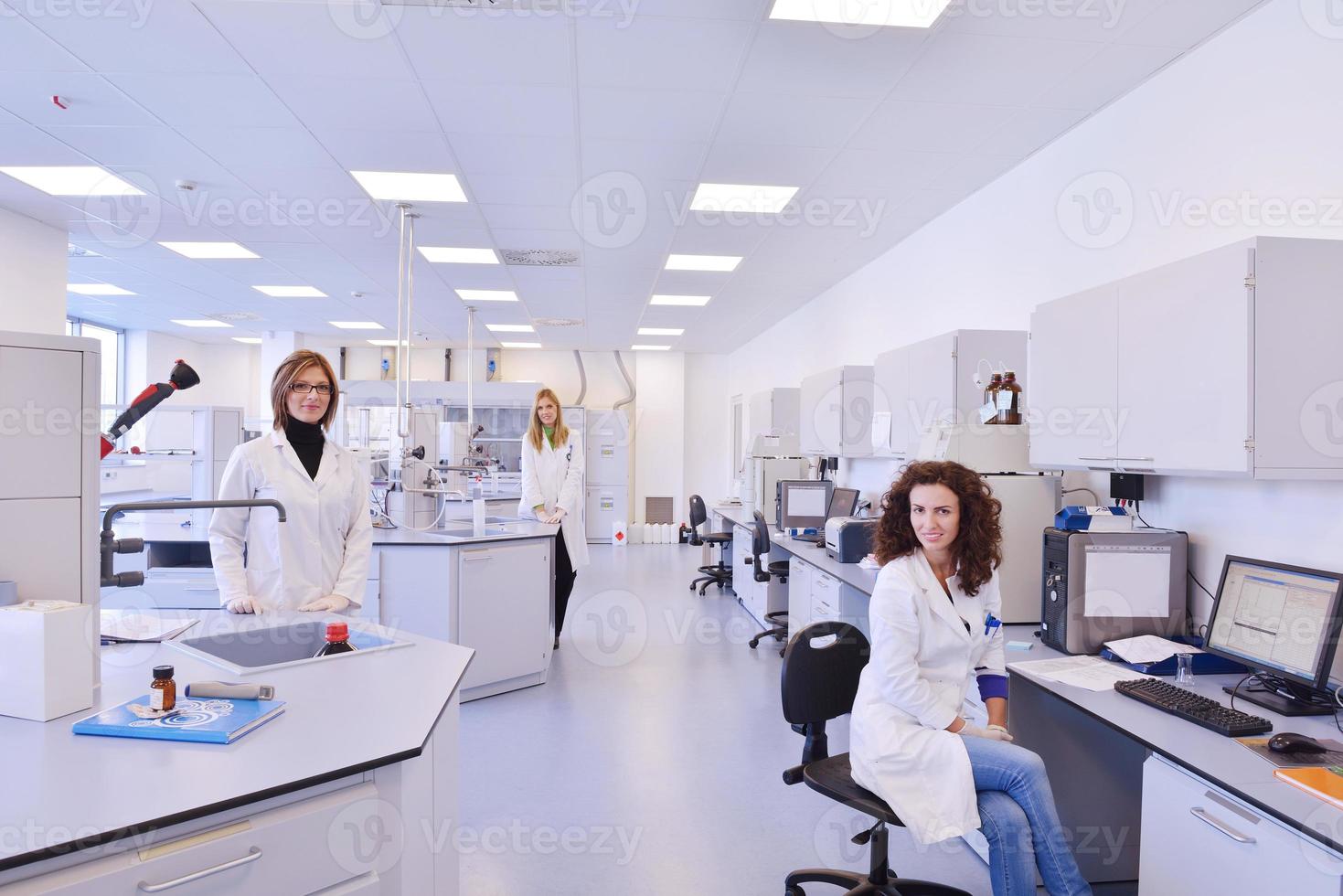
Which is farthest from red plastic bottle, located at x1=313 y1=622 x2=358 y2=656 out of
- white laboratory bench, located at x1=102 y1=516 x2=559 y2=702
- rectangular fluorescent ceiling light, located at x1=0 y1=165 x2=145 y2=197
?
rectangular fluorescent ceiling light, located at x1=0 y1=165 x2=145 y2=197

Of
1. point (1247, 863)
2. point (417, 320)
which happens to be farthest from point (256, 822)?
point (417, 320)

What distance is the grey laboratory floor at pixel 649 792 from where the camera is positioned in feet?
7.48

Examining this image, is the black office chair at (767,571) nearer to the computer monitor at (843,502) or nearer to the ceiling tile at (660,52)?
the computer monitor at (843,502)

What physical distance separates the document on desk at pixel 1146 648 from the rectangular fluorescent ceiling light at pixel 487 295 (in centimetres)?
577

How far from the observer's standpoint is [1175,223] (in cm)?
257

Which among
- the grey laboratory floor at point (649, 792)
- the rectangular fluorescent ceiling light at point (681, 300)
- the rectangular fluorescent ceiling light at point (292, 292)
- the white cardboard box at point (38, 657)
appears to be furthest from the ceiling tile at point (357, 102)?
the rectangular fluorescent ceiling light at point (292, 292)

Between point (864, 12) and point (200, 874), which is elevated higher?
point (864, 12)

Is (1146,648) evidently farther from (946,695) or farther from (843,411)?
(843,411)

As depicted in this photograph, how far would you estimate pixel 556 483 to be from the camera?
4680 millimetres

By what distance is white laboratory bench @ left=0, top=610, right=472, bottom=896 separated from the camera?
0.98 metres

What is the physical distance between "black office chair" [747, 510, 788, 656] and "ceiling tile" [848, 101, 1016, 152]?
253 centimetres

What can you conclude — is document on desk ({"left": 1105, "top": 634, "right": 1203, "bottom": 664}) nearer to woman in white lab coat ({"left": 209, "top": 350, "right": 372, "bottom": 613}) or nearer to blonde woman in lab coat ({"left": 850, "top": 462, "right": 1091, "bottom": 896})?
blonde woman in lab coat ({"left": 850, "top": 462, "right": 1091, "bottom": 896})

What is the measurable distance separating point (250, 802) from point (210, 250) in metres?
5.70

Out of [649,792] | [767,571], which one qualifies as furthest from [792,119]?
[767,571]
